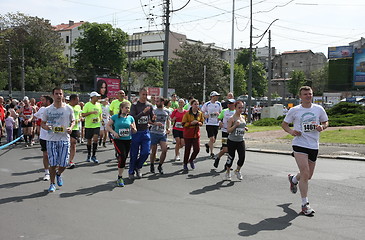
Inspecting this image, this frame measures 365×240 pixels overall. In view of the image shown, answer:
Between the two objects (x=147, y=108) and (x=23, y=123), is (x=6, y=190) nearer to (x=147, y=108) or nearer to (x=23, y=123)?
(x=147, y=108)

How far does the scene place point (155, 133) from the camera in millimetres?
9398

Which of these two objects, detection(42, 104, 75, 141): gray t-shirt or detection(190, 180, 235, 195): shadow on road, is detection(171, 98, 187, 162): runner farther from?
detection(42, 104, 75, 141): gray t-shirt

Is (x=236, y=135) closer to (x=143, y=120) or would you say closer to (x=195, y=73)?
(x=143, y=120)

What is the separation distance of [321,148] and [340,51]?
5552 centimetres

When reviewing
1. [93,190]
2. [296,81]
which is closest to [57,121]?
[93,190]

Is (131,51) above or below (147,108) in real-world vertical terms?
above

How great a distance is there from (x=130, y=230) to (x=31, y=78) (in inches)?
2300

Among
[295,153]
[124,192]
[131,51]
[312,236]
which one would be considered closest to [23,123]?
[124,192]

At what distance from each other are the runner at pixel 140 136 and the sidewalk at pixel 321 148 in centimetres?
637

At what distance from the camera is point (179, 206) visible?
20.2 ft

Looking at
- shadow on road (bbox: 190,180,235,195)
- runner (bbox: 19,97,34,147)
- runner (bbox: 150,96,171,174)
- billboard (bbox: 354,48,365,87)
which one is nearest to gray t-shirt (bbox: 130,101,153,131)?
runner (bbox: 150,96,171,174)

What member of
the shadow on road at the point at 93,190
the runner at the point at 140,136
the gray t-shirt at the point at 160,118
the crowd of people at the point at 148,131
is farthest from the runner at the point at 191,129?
the shadow on road at the point at 93,190

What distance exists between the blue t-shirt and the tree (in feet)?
289

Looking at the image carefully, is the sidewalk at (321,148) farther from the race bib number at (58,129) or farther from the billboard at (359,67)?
the billboard at (359,67)
